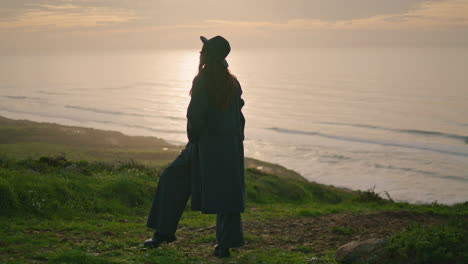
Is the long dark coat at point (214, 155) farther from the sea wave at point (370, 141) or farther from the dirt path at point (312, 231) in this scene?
the sea wave at point (370, 141)

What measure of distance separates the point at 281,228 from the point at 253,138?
37381mm

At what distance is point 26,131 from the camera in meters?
35.5

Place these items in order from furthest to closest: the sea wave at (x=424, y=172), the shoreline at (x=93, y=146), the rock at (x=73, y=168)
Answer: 1. the sea wave at (x=424, y=172)
2. the shoreline at (x=93, y=146)
3. the rock at (x=73, y=168)

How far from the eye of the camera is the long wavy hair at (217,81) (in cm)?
550

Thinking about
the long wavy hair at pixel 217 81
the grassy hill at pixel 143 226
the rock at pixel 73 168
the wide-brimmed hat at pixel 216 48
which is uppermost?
the wide-brimmed hat at pixel 216 48

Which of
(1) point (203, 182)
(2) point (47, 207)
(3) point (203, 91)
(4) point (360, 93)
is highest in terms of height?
(4) point (360, 93)

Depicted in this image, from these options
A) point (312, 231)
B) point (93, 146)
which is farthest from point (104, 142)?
point (312, 231)

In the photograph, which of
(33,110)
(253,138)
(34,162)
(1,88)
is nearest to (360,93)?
(253,138)

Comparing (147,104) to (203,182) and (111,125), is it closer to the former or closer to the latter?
(111,125)

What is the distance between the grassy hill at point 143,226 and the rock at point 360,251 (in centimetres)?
15

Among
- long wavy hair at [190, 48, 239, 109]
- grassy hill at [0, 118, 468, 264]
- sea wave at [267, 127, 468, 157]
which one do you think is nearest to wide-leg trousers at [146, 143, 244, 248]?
grassy hill at [0, 118, 468, 264]

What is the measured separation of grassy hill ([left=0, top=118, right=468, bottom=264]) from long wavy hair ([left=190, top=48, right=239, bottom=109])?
2.03m

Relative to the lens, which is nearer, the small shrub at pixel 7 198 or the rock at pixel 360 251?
the rock at pixel 360 251

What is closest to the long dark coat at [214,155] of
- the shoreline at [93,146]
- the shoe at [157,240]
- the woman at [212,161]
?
the woman at [212,161]
